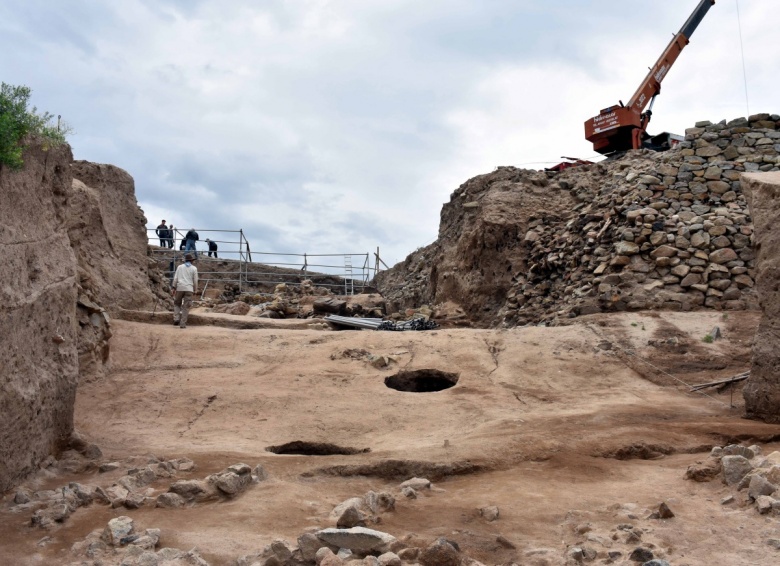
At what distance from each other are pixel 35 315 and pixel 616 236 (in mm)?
10089

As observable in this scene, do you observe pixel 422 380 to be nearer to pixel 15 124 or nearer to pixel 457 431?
pixel 457 431

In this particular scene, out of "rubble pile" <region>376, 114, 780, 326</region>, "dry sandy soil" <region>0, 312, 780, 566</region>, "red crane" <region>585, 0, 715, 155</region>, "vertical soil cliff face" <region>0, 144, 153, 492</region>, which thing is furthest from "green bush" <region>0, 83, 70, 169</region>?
"red crane" <region>585, 0, 715, 155</region>

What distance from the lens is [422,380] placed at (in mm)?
9344

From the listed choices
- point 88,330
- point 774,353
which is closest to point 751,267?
point 774,353

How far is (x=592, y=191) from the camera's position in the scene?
16250mm

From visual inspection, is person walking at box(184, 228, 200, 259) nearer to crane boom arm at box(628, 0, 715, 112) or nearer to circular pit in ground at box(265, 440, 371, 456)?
crane boom arm at box(628, 0, 715, 112)

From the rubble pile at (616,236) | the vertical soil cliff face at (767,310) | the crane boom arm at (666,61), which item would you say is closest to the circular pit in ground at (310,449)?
the vertical soil cliff face at (767,310)

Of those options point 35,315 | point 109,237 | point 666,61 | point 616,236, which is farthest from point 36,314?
point 666,61

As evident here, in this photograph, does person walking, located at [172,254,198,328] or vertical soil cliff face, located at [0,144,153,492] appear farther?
person walking, located at [172,254,198,328]

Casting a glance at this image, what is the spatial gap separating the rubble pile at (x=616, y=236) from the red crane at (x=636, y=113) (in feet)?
7.17

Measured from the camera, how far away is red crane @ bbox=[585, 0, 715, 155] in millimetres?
19047

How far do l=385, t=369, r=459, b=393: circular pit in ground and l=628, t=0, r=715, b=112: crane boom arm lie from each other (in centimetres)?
1327

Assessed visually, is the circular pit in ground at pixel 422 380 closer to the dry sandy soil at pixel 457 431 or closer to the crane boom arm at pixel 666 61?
the dry sandy soil at pixel 457 431

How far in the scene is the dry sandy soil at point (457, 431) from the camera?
4312 mm
